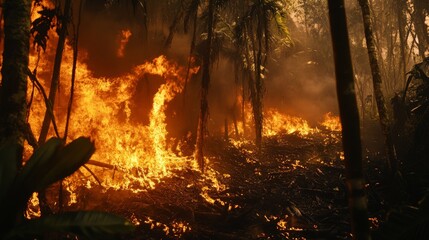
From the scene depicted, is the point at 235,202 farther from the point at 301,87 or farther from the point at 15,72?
the point at 301,87

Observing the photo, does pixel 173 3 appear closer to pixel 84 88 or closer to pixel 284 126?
pixel 84 88

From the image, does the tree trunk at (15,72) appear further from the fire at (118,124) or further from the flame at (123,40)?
the flame at (123,40)

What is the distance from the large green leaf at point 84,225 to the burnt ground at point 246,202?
4740 mm

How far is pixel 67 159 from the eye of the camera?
7.87 feet

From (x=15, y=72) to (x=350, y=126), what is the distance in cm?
398

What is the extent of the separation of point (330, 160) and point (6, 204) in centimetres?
1401

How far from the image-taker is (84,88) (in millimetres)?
11734

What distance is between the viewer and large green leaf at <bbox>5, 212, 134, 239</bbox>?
2355 mm

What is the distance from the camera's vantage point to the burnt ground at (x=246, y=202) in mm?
7500

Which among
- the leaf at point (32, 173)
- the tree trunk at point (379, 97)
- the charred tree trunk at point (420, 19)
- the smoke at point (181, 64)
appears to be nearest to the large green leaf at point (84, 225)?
the leaf at point (32, 173)

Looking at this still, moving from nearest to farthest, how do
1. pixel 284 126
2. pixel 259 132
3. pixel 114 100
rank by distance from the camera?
1. pixel 114 100
2. pixel 259 132
3. pixel 284 126

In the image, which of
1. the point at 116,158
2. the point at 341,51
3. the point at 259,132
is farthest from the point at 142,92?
the point at 341,51

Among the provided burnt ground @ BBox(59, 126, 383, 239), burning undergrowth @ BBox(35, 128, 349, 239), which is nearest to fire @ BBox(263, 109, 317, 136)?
burnt ground @ BBox(59, 126, 383, 239)

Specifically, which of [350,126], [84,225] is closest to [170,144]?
[350,126]
